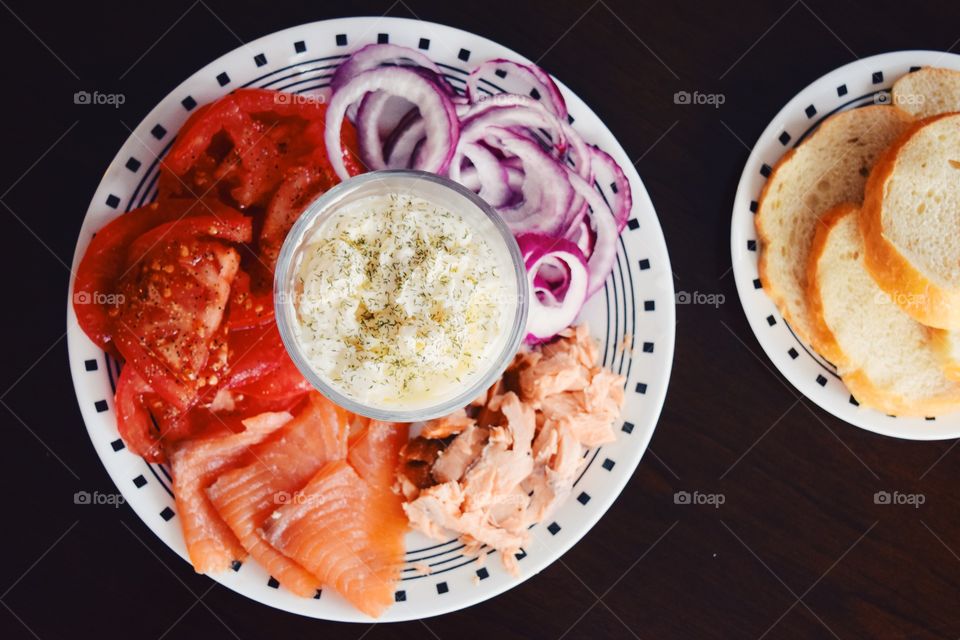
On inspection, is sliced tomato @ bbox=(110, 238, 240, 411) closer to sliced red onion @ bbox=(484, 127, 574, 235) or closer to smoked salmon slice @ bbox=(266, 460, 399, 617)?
smoked salmon slice @ bbox=(266, 460, 399, 617)

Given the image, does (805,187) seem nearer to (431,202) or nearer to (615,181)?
(615,181)

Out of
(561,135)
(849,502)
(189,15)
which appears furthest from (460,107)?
(849,502)

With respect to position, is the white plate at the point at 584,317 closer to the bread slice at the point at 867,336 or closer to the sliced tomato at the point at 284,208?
the sliced tomato at the point at 284,208

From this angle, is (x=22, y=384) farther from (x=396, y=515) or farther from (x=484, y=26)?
(x=484, y=26)

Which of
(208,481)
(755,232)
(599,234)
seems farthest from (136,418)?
(755,232)

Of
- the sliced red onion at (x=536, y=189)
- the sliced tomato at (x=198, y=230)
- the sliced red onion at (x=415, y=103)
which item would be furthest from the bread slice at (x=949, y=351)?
the sliced tomato at (x=198, y=230)

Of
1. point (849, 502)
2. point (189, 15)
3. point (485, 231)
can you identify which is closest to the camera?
point (485, 231)
